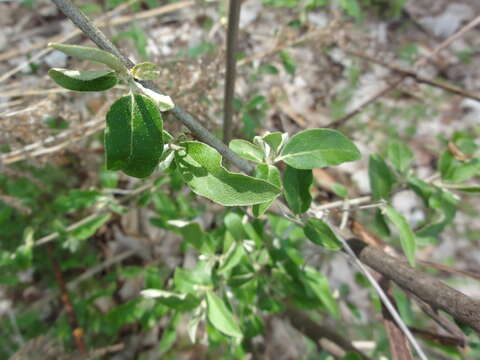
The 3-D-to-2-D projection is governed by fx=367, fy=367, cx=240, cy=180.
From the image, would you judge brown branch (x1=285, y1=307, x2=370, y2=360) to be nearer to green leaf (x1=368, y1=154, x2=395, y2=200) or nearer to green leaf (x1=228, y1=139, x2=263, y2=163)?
green leaf (x1=368, y1=154, x2=395, y2=200)

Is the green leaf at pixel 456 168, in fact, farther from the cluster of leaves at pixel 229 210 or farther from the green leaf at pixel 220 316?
the green leaf at pixel 220 316

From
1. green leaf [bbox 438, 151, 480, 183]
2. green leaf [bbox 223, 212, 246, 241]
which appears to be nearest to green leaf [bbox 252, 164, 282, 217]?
green leaf [bbox 223, 212, 246, 241]

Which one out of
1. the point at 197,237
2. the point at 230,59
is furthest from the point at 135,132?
the point at 197,237

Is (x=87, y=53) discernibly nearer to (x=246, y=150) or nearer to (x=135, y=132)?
(x=135, y=132)

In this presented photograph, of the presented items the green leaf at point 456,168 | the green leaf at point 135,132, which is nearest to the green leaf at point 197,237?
the green leaf at point 135,132

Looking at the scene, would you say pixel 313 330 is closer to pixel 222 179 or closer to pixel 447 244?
pixel 222 179

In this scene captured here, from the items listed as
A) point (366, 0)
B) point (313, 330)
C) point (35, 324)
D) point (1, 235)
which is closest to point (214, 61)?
point (313, 330)
